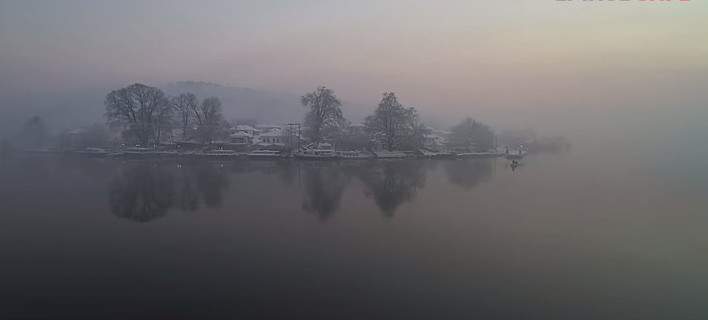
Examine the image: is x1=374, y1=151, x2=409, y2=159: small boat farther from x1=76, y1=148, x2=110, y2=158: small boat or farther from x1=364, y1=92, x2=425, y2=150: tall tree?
x1=76, y1=148, x2=110, y2=158: small boat

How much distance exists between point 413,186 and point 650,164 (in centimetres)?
1616

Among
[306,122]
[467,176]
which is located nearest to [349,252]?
[467,176]

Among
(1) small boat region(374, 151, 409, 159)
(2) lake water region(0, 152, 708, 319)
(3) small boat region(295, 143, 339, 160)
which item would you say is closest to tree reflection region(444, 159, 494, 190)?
(2) lake water region(0, 152, 708, 319)

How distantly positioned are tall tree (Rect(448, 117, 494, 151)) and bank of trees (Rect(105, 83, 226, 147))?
61.3 ft

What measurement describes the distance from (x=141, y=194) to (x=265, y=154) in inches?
530

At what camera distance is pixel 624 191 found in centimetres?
1322

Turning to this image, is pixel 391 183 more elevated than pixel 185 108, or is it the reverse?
pixel 185 108

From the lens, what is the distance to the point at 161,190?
12.5 metres

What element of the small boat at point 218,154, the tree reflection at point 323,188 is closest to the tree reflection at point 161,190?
the tree reflection at point 323,188

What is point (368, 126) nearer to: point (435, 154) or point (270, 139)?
point (435, 154)

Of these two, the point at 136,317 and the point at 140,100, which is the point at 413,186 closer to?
the point at 136,317

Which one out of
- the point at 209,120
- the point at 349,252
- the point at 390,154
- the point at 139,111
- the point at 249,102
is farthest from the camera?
the point at 249,102

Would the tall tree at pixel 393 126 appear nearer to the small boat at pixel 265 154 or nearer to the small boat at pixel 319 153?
the small boat at pixel 319 153

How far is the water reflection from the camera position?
1034cm
